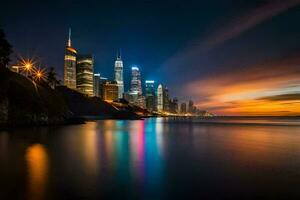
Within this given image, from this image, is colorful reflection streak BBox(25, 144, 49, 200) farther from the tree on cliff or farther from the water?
the tree on cliff

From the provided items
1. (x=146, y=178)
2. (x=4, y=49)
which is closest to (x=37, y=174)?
(x=146, y=178)

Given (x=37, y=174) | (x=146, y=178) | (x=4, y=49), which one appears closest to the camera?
(x=146, y=178)

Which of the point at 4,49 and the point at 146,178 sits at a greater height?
the point at 4,49

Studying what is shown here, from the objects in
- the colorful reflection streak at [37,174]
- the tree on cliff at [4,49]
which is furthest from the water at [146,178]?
the tree on cliff at [4,49]

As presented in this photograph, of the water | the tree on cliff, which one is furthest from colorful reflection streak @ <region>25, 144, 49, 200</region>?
the tree on cliff

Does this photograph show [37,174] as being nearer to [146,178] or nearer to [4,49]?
[146,178]

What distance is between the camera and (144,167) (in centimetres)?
2409

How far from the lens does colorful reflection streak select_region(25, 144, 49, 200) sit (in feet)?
49.9

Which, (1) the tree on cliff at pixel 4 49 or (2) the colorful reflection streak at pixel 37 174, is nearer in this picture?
(2) the colorful reflection streak at pixel 37 174

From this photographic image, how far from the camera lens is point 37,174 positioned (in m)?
19.9

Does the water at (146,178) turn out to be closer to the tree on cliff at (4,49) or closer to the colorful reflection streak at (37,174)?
the colorful reflection streak at (37,174)

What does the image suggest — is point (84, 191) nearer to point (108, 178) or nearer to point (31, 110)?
point (108, 178)

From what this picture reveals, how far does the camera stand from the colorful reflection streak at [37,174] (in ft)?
49.9

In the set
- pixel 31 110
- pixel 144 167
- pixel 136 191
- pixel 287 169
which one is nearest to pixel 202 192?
pixel 136 191
